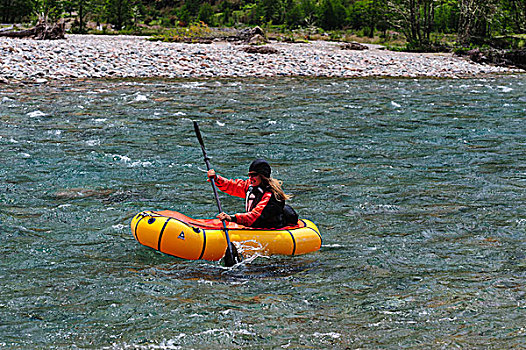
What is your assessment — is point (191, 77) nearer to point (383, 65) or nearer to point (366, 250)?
point (383, 65)

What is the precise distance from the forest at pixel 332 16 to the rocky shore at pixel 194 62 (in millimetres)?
5643

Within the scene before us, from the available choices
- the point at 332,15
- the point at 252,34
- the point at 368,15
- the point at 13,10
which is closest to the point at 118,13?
the point at 13,10

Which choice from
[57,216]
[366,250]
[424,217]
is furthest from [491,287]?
[57,216]

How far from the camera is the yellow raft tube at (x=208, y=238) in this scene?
596 cm

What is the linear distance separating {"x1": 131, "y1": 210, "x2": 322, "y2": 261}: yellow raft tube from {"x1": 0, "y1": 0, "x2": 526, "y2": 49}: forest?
22916 millimetres

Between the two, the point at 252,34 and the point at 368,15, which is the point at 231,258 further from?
the point at 368,15

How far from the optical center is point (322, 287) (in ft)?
17.9

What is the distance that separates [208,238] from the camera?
6023 millimetres

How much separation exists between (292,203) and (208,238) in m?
2.30

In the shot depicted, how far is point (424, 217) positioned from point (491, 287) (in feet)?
7.08

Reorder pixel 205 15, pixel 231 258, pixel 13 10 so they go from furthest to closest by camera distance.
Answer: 1. pixel 205 15
2. pixel 13 10
3. pixel 231 258

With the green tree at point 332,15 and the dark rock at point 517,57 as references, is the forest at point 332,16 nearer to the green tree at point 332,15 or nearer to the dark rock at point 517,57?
the green tree at point 332,15

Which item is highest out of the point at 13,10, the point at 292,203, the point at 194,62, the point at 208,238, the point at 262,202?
the point at 13,10

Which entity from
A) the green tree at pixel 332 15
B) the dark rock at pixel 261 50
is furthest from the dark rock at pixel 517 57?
the green tree at pixel 332 15
